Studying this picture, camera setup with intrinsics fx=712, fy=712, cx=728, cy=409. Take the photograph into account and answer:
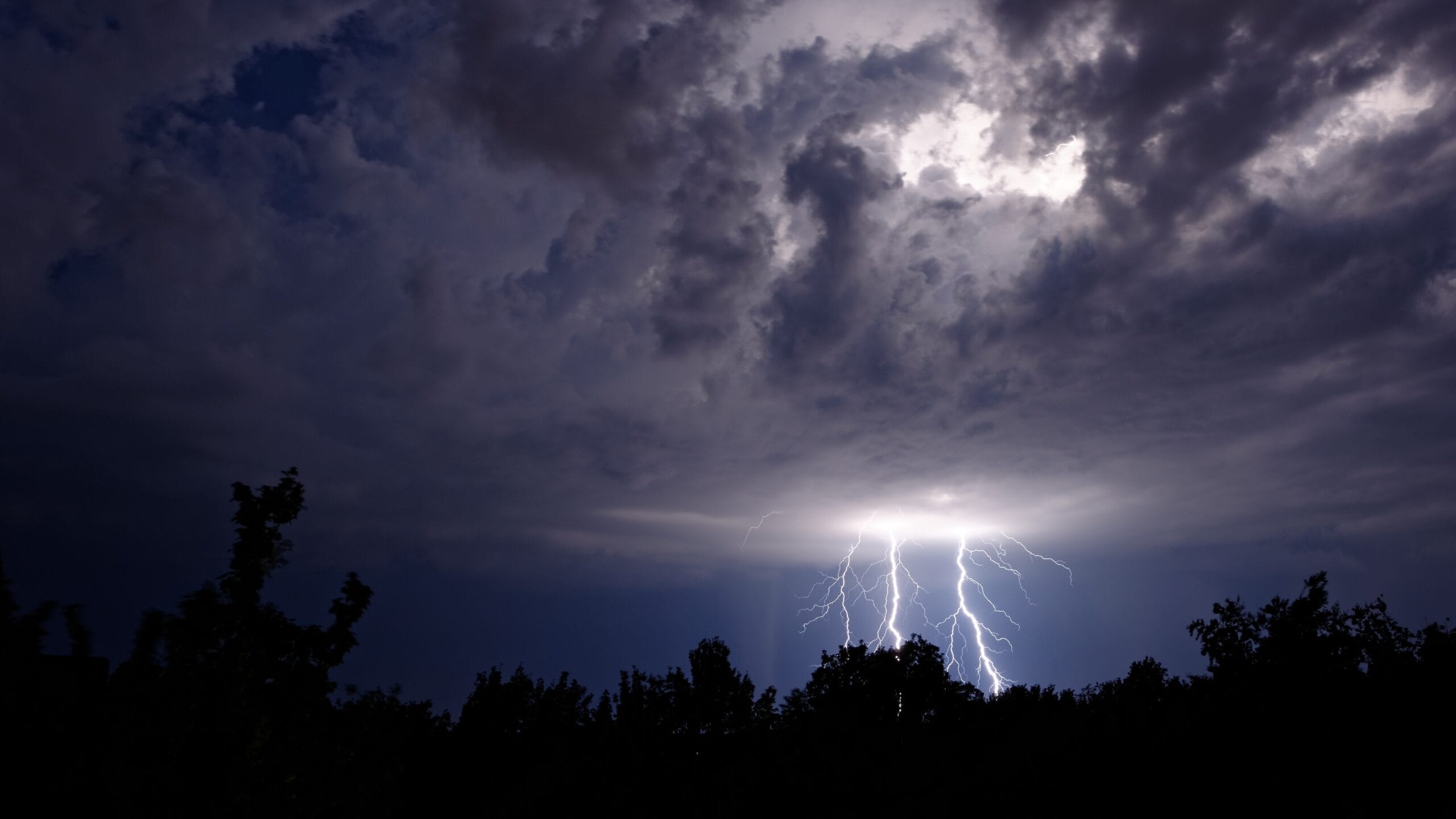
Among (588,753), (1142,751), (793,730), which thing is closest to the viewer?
(1142,751)

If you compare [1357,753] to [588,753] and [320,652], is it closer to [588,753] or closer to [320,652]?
[320,652]

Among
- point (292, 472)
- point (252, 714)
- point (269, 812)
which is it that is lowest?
point (269, 812)

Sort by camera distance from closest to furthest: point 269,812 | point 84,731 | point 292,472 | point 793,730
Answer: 1. point 269,812
2. point 292,472
3. point 84,731
4. point 793,730

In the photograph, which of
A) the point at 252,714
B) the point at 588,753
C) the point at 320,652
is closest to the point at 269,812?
the point at 252,714

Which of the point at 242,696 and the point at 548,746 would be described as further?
the point at 548,746

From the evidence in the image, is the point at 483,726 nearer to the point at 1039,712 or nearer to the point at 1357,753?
the point at 1039,712

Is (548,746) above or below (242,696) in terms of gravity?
below

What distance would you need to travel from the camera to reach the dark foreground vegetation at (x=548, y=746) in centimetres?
725

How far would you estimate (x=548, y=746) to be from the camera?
76.0 ft

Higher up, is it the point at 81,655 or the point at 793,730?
the point at 81,655

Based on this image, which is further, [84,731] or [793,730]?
[793,730]

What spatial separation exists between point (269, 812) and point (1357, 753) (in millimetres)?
14499

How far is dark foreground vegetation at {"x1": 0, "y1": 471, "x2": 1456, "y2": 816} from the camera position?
285 inches

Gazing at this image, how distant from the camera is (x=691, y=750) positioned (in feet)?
86.6
